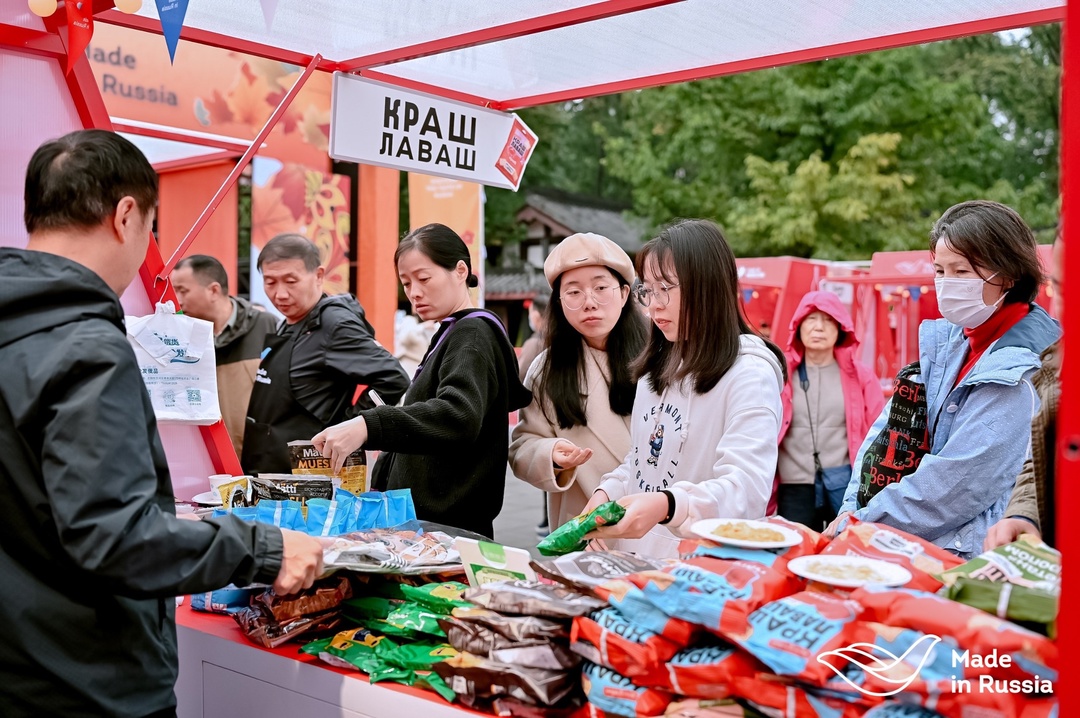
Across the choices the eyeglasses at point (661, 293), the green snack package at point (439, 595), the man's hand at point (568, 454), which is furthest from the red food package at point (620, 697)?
the man's hand at point (568, 454)

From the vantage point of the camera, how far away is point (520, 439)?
326 cm

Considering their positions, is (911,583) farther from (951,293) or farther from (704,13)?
(704,13)

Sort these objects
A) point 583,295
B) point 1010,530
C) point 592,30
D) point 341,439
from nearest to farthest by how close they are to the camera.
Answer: point 1010,530 < point 341,439 < point 583,295 < point 592,30

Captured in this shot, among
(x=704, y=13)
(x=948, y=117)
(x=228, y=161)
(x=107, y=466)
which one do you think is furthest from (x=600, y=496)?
(x=948, y=117)

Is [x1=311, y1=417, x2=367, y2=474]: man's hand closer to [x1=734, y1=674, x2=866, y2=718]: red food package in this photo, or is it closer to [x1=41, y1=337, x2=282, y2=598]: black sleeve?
[x1=41, y1=337, x2=282, y2=598]: black sleeve

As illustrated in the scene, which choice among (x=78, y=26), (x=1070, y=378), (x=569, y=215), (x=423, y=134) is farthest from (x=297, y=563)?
(x=569, y=215)

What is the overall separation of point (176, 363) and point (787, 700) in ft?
7.83

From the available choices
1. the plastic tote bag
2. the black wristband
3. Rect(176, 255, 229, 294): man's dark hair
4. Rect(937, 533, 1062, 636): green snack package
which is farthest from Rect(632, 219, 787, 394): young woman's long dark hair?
Rect(176, 255, 229, 294): man's dark hair

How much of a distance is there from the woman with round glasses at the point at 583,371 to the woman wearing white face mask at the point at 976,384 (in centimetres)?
92

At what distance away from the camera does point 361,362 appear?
4105 millimetres

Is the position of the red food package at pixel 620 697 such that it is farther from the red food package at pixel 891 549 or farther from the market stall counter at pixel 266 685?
the red food package at pixel 891 549

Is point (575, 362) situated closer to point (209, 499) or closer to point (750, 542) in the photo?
point (209, 499)

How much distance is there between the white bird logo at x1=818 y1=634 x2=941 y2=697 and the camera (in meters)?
1.35

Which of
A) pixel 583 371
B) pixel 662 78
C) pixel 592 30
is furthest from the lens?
pixel 662 78
